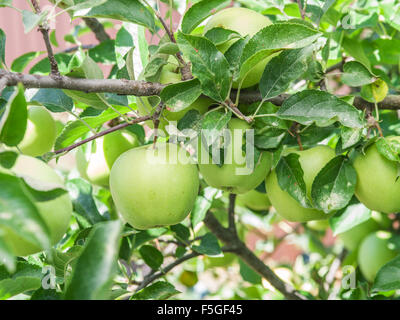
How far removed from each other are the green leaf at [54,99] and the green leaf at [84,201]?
0.85ft

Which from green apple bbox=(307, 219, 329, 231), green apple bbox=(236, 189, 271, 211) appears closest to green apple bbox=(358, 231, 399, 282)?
green apple bbox=(307, 219, 329, 231)

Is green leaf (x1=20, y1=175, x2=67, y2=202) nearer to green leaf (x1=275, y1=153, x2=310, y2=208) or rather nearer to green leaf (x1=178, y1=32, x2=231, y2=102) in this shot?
green leaf (x1=178, y1=32, x2=231, y2=102)

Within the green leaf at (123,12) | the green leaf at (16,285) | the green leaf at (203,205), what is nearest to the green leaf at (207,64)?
the green leaf at (123,12)

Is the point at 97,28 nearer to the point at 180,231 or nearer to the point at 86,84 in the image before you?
the point at 180,231

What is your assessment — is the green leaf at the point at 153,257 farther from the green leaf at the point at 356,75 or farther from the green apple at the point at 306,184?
the green leaf at the point at 356,75

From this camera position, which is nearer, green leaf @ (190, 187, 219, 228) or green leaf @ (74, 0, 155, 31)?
green leaf @ (74, 0, 155, 31)

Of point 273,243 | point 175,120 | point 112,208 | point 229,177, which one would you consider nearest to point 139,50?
point 175,120

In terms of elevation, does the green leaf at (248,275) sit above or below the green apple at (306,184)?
below

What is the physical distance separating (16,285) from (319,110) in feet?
1.46

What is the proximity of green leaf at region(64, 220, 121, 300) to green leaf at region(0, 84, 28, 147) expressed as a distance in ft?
0.51

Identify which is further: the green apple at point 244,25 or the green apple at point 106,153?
the green apple at point 106,153

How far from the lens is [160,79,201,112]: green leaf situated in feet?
2.14

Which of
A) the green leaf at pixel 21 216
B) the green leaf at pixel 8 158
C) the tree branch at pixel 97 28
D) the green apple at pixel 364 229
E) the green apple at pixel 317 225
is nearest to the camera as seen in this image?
the green leaf at pixel 21 216

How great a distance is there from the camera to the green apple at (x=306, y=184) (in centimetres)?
79
